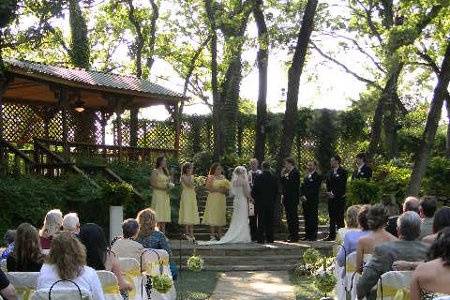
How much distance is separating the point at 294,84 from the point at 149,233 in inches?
399

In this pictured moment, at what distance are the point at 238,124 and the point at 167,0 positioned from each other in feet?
25.6

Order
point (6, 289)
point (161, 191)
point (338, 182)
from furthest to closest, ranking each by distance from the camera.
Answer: point (161, 191)
point (338, 182)
point (6, 289)

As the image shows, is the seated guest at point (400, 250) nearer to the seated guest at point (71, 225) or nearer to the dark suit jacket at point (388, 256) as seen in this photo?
the dark suit jacket at point (388, 256)

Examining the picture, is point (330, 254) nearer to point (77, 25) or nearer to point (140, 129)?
point (140, 129)

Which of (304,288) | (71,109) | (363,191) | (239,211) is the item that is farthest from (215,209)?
(71,109)

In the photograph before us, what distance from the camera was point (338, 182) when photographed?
50.8 feet

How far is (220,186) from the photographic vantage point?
52.4 feet

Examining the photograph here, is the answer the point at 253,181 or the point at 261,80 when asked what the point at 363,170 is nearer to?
the point at 253,181

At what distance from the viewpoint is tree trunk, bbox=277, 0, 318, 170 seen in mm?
17984

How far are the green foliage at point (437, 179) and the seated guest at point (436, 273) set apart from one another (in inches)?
639

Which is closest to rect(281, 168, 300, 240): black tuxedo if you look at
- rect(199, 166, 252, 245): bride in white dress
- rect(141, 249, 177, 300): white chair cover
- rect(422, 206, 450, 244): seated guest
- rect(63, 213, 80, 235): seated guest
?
rect(199, 166, 252, 245): bride in white dress

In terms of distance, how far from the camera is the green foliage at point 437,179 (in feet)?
65.8

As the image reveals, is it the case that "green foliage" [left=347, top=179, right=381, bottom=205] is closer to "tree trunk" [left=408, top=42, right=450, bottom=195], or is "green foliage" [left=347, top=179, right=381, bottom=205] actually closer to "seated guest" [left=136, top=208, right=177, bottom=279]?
"tree trunk" [left=408, top=42, right=450, bottom=195]

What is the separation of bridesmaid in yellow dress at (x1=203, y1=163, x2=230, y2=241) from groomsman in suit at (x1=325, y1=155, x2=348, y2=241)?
7.08 feet
